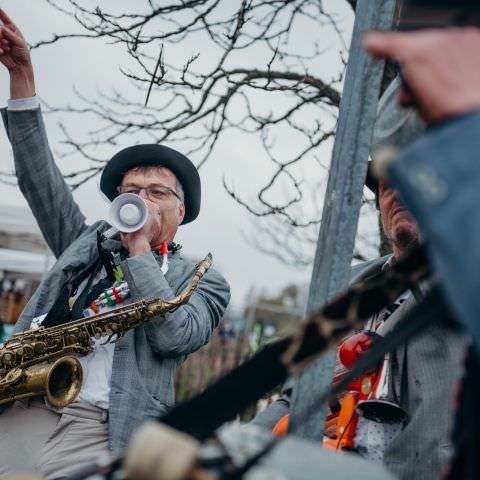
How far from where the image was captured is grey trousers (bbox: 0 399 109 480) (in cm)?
284

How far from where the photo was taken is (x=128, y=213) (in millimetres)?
3342

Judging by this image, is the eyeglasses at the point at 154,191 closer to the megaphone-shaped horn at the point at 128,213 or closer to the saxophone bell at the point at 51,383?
the megaphone-shaped horn at the point at 128,213

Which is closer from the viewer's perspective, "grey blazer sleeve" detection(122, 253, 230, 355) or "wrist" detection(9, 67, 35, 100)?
"grey blazer sleeve" detection(122, 253, 230, 355)

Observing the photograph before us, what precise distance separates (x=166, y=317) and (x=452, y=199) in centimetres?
220

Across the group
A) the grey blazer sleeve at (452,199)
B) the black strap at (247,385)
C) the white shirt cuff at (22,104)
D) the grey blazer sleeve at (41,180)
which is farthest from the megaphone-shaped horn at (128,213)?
the grey blazer sleeve at (452,199)

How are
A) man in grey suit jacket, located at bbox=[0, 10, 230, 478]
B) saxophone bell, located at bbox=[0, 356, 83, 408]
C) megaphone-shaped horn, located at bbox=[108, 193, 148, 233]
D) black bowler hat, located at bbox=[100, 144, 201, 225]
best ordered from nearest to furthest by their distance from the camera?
man in grey suit jacket, located at bbox=[0, 10, 230, 478], saxophone bell, located at bbox=[0, 356, 83, 408], megaphone-shaped horn, located at bbox=[108, 193, 148, 233], black bowler hat, located at bbox=[100, 144, 201, 225]

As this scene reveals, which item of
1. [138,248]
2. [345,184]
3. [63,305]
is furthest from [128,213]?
[345,184]

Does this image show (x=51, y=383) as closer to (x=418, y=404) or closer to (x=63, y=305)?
(x=63, y=305)

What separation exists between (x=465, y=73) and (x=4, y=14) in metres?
2.60

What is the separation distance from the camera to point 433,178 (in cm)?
106

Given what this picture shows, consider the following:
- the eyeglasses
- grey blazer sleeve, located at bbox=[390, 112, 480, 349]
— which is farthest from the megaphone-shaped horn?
grey blazer sleeve, located at bbox=[390, 112, 480, 349]

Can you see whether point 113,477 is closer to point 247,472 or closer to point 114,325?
point 247,472

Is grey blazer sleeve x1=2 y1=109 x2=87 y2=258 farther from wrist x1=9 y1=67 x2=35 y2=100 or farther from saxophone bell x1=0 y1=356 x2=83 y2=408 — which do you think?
saxophone bell x1=0 y1=356 x2=83 y2=408

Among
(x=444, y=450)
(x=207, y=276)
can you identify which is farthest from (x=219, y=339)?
(x=444, y=450)
